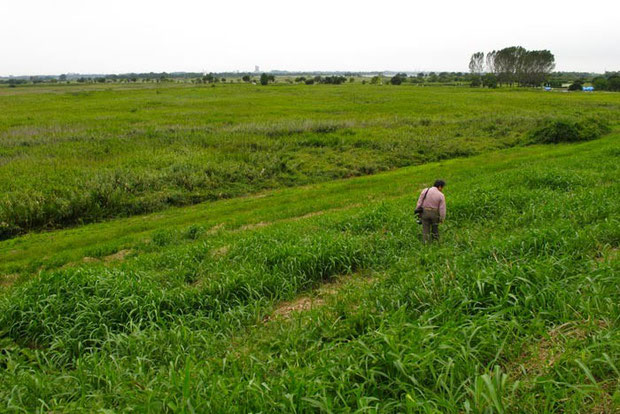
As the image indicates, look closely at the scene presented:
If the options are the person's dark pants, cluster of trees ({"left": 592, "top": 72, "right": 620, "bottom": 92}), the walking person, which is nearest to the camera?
the walking person

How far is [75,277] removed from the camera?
7633 mm

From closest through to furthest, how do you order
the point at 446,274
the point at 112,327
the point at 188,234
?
the point at 446,274
the point at 112,327
the point at 188,234

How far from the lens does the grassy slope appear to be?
344 cm

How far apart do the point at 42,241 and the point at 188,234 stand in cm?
593

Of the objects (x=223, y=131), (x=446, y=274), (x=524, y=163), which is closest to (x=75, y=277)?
(x=446, y=274)

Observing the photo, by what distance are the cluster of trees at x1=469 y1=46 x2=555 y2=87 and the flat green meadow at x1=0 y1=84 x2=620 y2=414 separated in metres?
115

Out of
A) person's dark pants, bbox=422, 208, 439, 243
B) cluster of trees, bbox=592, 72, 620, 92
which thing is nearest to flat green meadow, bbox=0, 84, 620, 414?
person's dark pants, bbox=422, 208, 439, 243

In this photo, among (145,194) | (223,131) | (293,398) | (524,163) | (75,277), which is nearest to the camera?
(293,398)

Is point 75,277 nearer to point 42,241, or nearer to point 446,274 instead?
point 446,274

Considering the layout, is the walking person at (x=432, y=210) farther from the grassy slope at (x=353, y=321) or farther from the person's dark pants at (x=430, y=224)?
the grassy slope at (x=353, y=321)

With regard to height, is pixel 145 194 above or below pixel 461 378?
below

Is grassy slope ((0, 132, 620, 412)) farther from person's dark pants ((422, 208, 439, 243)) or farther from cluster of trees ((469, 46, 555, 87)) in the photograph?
cluster of trees ((469, 46, 555, 87))

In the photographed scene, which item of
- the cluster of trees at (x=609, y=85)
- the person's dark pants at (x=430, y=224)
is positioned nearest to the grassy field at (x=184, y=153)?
the person's dark pants at (x=430, y=224)

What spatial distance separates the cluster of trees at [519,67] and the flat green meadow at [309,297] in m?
115
